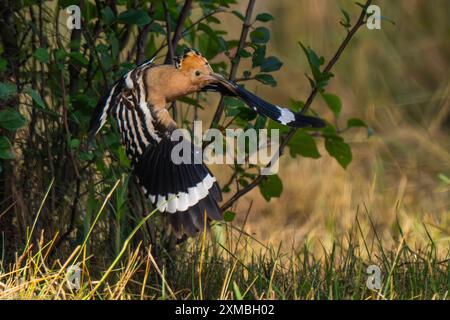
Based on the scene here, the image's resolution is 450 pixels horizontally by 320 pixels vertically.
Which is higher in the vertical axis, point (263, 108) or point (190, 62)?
point (190, 62)

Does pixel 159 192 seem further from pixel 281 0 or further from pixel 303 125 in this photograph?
pixel 281 0

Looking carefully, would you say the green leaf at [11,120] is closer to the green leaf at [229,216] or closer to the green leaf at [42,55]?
the green leaf at [42,55]

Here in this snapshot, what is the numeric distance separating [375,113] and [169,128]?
116 inches

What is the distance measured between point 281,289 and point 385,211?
1966 mm

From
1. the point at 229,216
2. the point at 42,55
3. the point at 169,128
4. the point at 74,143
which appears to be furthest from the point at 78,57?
the point at 229,216

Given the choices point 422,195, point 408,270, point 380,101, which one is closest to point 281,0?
point 380,101

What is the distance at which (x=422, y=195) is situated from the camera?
15.4 ft

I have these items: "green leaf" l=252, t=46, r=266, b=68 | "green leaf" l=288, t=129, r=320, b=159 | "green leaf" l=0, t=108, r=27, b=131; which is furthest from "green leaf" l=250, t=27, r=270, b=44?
"green leaf" l=0, t=108, r=27, b=131

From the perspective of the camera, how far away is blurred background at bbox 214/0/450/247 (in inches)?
180

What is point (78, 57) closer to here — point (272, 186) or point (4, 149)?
point (4, 149)

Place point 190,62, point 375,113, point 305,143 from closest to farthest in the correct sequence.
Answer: point 190,62 → point 305,143 → point 375,113

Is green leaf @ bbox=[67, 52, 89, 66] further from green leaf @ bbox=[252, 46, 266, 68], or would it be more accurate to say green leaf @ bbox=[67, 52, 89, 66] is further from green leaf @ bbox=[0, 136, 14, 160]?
green leaf @ bbox=[252, 46, 266, 68]

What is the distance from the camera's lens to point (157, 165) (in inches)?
97.2

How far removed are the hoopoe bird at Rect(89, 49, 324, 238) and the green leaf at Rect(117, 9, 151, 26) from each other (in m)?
0.21
